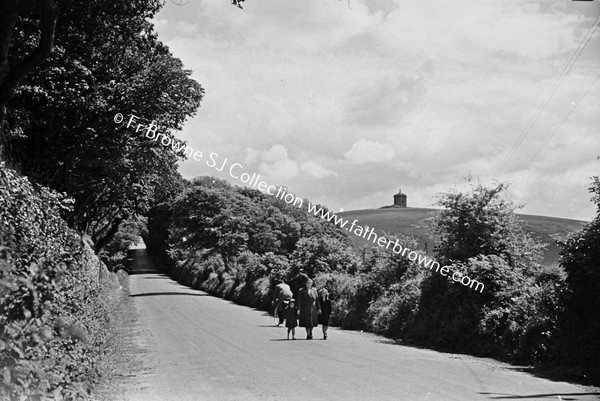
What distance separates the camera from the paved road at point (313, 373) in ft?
32.9

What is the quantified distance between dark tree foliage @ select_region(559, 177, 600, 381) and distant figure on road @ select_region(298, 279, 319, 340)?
8.29 meters

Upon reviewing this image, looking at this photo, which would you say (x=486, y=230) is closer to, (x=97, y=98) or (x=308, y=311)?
(x=308, y=311)

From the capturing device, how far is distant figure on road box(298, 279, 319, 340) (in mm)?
20922

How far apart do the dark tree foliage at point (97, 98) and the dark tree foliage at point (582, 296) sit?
12210 mm

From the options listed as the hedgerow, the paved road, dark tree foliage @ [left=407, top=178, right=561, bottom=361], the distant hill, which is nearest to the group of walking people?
the paved road

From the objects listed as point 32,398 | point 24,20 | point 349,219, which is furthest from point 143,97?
point 349,219

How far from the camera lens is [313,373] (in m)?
12.2

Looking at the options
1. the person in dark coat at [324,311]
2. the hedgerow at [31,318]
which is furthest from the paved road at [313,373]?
the hedgerow at [31,318]

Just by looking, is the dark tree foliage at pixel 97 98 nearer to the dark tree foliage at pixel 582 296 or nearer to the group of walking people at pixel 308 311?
the group of walking people at pixel 308 311

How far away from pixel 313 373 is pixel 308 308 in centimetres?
894

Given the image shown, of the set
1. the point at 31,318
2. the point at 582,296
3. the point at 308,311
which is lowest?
the point at 31,318

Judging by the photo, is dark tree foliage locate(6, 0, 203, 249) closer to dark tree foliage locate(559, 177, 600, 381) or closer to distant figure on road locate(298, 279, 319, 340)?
distant figure on road locate(298, 279, 319, 340)

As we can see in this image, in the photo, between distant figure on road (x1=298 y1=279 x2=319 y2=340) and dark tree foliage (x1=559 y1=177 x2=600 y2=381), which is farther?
distant figure on road (x1=298 y1=279 x2=319 y2=340)

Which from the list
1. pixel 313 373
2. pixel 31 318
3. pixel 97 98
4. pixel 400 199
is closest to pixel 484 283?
pixel 313 373
